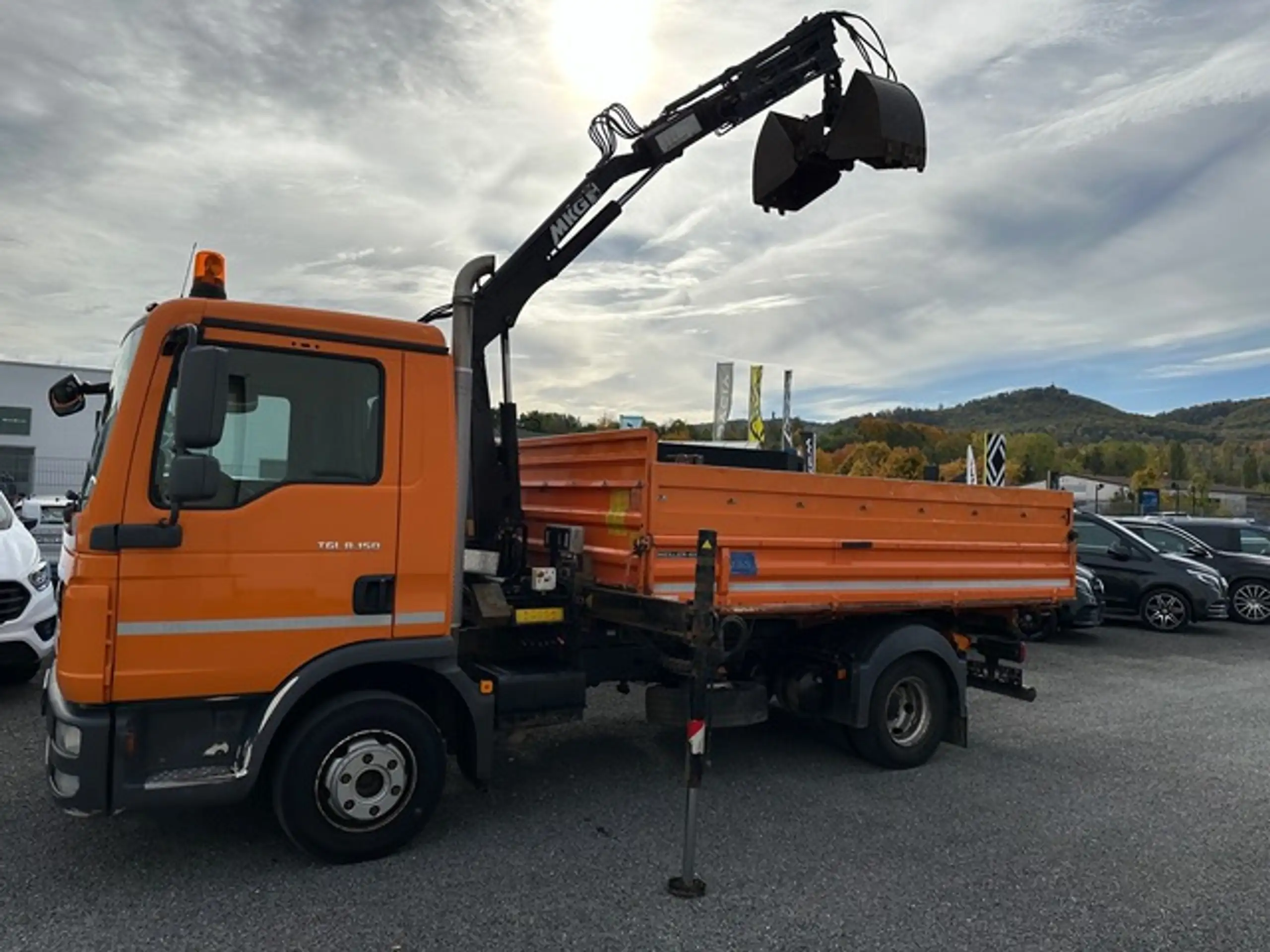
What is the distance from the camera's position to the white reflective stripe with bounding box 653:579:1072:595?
507 cm

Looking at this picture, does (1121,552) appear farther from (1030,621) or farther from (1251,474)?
(1251,474)

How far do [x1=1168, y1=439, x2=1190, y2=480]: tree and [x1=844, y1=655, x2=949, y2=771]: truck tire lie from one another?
260 feet

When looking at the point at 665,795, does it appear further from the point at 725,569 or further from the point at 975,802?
the point at 975,802

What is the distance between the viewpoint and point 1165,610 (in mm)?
13375

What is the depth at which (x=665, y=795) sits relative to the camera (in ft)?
17.9

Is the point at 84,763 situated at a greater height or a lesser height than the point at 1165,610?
greater

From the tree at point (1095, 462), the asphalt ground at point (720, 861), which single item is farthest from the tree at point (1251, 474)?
the asphalt ground at point (720, 861)

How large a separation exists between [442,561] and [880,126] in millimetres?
3622

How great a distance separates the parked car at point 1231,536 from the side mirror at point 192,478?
15844 mm

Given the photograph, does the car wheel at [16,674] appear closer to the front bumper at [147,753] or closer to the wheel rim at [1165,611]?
the front bumper at [147,753]

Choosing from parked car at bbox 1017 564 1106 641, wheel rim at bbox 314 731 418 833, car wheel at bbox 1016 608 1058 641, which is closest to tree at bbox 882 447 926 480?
parked car at bbox 1017 564 1106 641

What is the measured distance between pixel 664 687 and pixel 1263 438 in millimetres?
118220

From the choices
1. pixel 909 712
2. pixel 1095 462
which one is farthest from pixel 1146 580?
pixel 1095 462

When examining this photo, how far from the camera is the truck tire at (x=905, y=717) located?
6027 mm
